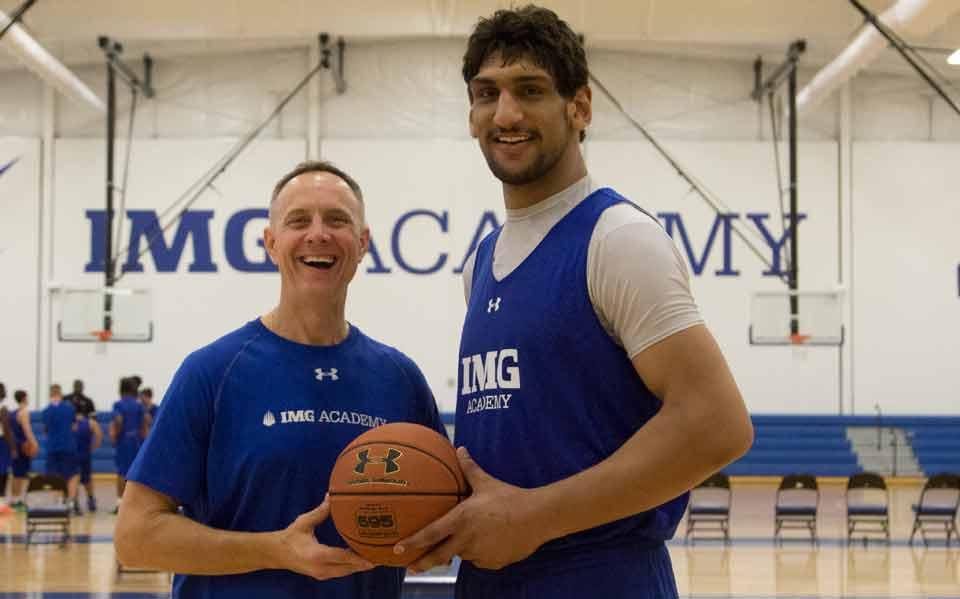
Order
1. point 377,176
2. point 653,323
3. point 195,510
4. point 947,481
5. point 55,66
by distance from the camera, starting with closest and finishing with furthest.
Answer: point 653,323 < point 195,510 < point 947,481 < point 55,66 < point 377,176

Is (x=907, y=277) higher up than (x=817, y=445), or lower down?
higher up

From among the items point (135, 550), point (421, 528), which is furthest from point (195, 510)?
point (421, 528)

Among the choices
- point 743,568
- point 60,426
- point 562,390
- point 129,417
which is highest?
point 562,390

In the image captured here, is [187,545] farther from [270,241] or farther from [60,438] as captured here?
[60,438]

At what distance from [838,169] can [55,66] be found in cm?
1335

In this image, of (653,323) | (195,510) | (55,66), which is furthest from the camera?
(55,66)

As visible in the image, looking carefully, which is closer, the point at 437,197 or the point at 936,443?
the point at 936,443

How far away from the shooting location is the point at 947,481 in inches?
496

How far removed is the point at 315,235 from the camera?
284 centimetres

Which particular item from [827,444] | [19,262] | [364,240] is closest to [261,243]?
[19,262]

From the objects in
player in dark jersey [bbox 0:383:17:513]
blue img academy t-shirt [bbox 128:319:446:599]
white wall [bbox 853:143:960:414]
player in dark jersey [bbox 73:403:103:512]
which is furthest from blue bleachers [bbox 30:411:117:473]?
blue img academy t-shirt [bbox 128:319:446:599]

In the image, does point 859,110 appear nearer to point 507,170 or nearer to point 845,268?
point 845,268

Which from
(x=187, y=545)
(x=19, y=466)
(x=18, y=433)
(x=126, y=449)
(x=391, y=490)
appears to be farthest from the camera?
(x=19, y=466)

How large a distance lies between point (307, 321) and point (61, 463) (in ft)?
42.6
